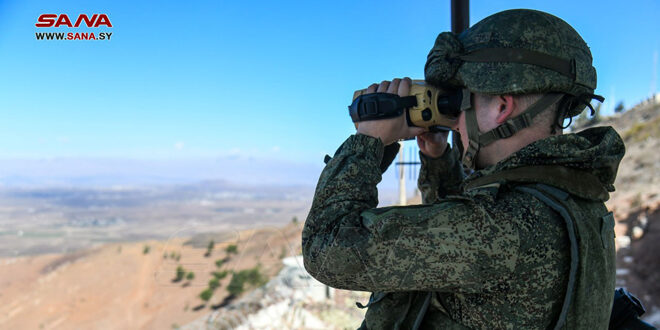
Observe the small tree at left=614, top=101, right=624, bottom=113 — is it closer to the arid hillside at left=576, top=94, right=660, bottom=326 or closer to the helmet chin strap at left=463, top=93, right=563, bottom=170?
the arid hillside at left=576, top=94, right=660, bottom=326

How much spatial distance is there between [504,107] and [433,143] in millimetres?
539

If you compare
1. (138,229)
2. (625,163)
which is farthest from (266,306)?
(138,229)

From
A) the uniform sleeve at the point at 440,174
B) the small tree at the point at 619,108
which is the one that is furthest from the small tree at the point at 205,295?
the small tree at the point at 619,108

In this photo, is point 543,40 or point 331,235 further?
point 543,40

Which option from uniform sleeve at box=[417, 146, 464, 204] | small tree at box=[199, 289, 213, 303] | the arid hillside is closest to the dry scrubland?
small tree at box=[199, 289, 213, 303]

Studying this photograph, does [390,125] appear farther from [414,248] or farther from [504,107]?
[414,248]

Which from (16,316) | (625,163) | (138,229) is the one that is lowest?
(16,316)

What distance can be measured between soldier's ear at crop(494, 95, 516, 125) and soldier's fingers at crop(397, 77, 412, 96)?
267 mm

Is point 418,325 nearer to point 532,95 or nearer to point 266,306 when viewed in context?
point 532,95

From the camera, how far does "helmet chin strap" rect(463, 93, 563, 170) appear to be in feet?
3.90

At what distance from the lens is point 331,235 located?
1.06 meters

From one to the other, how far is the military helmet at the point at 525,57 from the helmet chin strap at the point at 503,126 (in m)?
0.03

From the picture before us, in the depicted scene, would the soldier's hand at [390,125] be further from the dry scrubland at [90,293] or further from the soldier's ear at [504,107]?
the dry scrubland at [90,293]

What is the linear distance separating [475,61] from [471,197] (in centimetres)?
45
